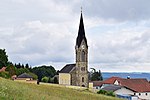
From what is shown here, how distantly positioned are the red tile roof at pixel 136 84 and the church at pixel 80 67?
38.7 feet

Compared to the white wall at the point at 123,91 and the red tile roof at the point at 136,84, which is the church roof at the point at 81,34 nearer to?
the red tile roof at the point at 136,84

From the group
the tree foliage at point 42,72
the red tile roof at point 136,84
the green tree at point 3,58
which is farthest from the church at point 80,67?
the tree foliage at point 42,72

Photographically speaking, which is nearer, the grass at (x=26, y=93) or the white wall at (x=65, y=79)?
the grass at (x=26, y=93)

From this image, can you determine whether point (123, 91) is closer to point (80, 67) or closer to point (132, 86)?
point (132, 86)

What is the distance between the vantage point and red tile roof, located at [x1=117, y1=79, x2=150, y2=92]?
8294 cm

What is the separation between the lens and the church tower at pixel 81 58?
93875mm

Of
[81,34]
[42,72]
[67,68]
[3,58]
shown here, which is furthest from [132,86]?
[42,72]

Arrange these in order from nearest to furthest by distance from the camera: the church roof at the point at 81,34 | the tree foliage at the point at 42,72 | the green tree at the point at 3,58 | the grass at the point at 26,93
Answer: the grass at the point at 26,93, the church roof at the point at 81,34, the green tree at the point at 3,58, the tree foliage at the point at 42,72

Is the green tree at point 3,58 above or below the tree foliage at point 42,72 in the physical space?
above

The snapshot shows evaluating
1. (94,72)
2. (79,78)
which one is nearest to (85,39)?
(79,78)

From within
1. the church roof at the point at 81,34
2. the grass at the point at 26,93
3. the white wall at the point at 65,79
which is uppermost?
the church roof at the point at 81,34

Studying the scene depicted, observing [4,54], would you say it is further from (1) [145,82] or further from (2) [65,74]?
(1) [145,82]

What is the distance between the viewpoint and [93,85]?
317 ft

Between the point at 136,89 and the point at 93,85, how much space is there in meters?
17.1
